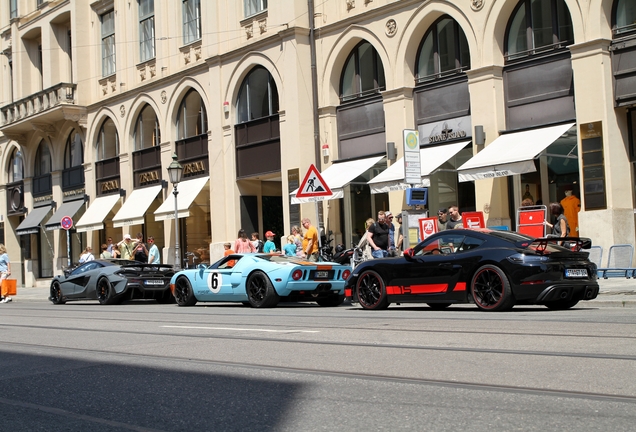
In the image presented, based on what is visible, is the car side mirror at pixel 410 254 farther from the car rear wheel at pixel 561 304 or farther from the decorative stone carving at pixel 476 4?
the decorative stone carving at pixel 476 4

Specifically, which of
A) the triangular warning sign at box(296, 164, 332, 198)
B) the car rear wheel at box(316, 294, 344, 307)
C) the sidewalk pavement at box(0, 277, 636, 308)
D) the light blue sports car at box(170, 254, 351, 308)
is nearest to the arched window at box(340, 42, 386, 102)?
the triangular warning sign at box(296, 164, 332, 198)

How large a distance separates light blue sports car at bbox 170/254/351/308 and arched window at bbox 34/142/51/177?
28.1 m

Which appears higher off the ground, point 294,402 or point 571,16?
point 571,16

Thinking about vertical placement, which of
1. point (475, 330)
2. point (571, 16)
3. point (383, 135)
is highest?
point (571, 16)

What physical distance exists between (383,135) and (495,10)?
17.5ft

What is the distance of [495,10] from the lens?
2253 centimetres

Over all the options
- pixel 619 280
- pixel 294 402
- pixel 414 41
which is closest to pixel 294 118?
pixel 414 41

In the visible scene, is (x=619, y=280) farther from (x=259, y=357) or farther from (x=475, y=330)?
(x=259, y=357)

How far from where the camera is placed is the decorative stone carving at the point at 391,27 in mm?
25353

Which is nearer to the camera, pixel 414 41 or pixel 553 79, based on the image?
pixel 553 79

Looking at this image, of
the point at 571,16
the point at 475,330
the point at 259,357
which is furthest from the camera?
the point at 571,16

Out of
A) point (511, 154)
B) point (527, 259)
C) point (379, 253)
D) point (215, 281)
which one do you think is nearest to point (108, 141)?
point (215, 281)

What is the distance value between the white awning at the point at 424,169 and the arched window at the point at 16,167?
28.7m

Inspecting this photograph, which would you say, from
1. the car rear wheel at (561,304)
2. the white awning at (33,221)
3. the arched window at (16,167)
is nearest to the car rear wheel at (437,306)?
the car rear wheel at (561,304)
